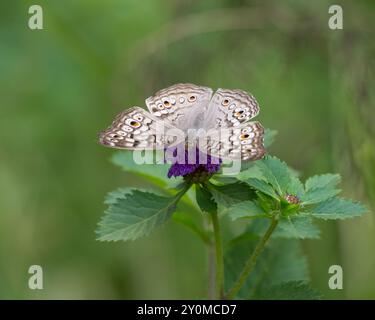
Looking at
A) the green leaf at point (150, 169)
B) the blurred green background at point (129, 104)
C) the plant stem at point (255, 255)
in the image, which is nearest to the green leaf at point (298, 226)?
the plant stem at point (255, 255)

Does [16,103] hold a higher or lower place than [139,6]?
lower

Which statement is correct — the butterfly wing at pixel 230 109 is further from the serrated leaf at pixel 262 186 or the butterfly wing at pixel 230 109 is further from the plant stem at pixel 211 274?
the plant stem at pixel 211 274

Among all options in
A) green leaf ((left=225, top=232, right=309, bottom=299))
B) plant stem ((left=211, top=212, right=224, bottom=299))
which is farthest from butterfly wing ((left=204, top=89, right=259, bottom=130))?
green leaf ((left=225, top=232, right=309, bottom=299))

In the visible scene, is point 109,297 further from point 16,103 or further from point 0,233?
point 16,103

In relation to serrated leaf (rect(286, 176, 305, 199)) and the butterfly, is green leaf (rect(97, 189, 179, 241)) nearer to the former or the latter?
the butterfly

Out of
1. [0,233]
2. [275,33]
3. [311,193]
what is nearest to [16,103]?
[0,233]
